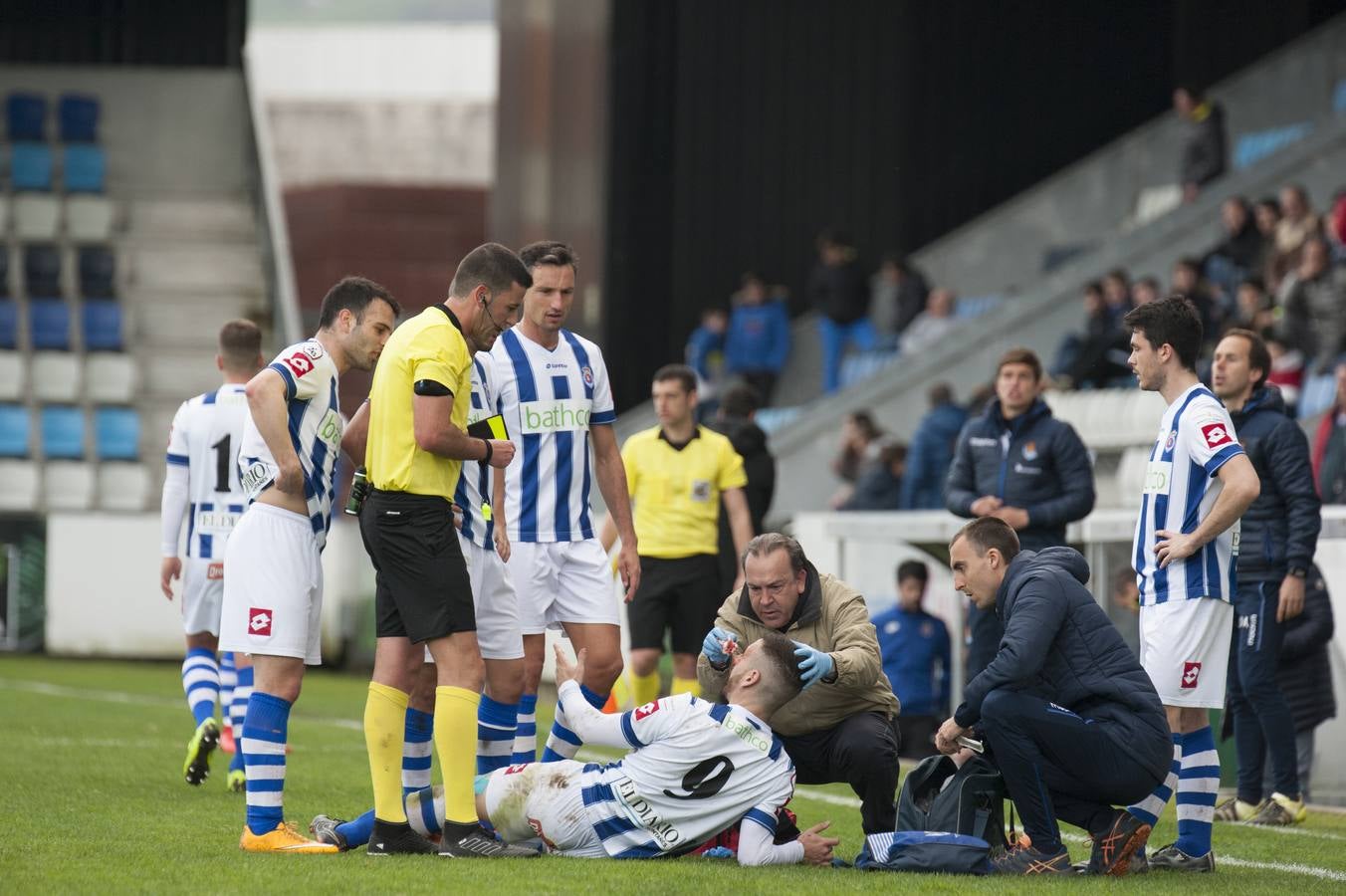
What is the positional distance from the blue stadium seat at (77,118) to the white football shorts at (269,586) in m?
19.5

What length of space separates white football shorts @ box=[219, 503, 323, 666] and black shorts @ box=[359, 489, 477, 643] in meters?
0.34

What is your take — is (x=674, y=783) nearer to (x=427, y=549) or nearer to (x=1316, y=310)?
(x=427, y=549)

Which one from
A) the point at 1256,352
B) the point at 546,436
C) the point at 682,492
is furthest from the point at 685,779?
the point at 682,492

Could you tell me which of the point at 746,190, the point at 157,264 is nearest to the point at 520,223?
the point at 746,190

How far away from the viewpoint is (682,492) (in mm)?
9641

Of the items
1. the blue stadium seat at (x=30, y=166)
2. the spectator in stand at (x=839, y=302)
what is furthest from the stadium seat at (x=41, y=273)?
the spectator in stand at (x=839, y=302)

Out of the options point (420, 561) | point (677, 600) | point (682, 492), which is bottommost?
point (677, 600)

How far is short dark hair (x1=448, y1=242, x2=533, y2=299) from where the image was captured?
20.0ft

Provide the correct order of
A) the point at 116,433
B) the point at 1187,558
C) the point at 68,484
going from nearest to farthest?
the point at 1187,558 < the point at 68,484 < the point at 116,433

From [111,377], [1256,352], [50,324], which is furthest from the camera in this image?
[50,324]

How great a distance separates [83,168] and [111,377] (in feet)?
12.5

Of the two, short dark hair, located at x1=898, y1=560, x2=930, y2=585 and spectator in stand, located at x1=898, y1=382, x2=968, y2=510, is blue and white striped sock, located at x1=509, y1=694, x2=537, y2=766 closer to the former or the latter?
short dark hair, located at x1=898, y1=560, x2=930, y2=585

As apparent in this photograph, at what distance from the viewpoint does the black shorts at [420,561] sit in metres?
5.90

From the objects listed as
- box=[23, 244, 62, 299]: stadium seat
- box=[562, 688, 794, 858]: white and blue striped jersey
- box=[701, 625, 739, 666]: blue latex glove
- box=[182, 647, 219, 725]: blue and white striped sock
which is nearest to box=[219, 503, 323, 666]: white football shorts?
box=[562, 688, 794, 858]: white and blue striped jersey
